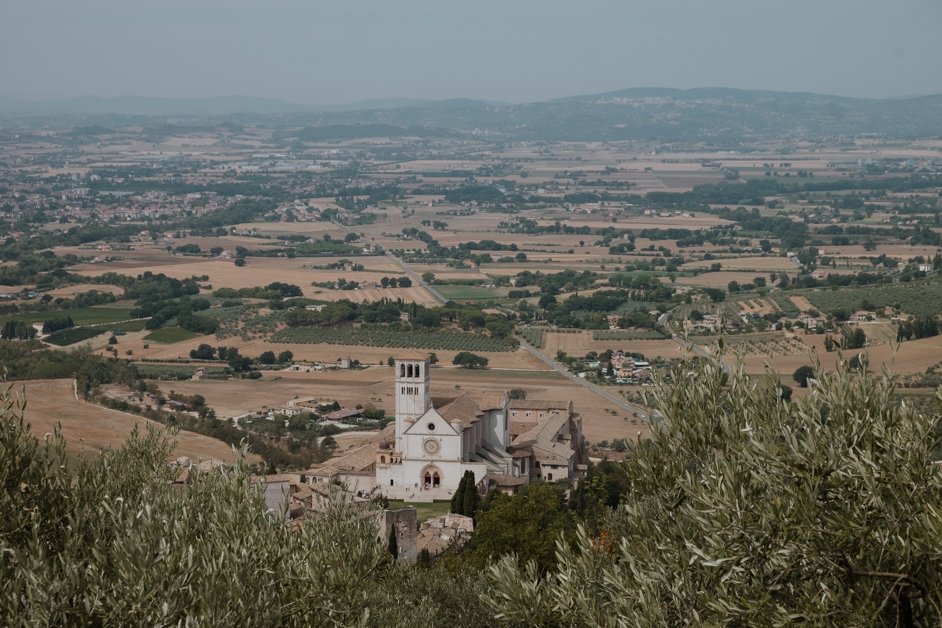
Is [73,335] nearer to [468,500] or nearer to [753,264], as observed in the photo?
[468,500]

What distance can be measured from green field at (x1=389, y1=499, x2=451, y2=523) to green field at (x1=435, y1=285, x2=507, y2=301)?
44.9 metres

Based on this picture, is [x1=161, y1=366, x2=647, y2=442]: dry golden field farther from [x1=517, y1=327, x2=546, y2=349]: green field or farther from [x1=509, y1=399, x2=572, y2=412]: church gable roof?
[x1=517, y1=327, x2=546, y2=349]: green field

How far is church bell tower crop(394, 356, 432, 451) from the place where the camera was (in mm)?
37406

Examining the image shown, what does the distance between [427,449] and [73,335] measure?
34869mm

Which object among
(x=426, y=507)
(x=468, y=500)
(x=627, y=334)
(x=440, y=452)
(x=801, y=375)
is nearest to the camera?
(x=468, y=500)

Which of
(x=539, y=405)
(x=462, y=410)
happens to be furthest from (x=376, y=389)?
(x=462, y=410)

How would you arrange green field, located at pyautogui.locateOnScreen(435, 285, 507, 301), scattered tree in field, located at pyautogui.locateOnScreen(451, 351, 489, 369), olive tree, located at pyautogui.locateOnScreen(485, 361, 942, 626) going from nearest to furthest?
1. olive tree, located at pyautogui.locateOnScreen(485, 361, 942, 626)
2. scattered tree in field, located at pyautogui.locateOnScreen(451, 351, 489, 369)
3. green field, located at pyautogui.locateOnScreen(435, 285, 507, 301)

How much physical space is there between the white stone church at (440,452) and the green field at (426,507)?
20.3 inches

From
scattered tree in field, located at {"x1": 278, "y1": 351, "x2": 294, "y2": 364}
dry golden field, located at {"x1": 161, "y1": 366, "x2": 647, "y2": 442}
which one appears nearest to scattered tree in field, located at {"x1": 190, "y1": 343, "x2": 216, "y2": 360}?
scattered tree in field, located at {"x1": 278, "y1": 351, "x2": 294, "y2": 364}

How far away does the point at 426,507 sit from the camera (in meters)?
35.5

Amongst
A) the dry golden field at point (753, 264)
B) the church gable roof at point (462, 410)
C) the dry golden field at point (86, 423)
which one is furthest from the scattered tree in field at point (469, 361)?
the dry golden field at point (753, 264)

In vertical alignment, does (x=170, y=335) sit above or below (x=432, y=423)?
below

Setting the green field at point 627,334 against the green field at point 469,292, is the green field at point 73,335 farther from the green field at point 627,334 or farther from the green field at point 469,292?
the green field at point 627,334

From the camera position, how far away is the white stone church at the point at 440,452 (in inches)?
1438
